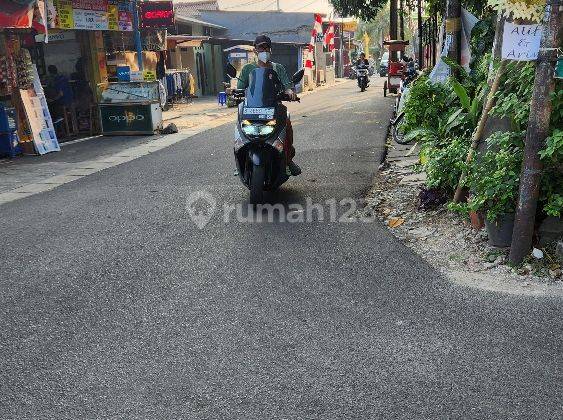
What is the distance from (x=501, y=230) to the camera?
16.9ft

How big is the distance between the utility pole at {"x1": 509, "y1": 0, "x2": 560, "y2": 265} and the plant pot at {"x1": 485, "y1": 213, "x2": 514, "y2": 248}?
192 millimetres

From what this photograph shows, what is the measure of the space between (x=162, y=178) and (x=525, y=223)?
6144 millimetres

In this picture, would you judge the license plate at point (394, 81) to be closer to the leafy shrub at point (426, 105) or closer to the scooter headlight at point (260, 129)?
the leafy shrub at point (426, 105)

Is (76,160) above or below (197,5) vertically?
below

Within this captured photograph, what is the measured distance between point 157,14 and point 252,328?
17.5 meters

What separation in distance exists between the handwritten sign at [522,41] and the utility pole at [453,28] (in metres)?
3.64

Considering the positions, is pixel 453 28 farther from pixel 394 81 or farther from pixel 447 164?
pixel 394 81

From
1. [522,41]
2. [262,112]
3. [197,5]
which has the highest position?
[197,5]

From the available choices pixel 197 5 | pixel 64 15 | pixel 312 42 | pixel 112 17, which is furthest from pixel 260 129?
pixel 197 5

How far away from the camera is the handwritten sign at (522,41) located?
15.0ft

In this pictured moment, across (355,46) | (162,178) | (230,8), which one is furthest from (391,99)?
(355,46)

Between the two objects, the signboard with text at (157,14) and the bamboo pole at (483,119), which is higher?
the signboard with text at (157,14)

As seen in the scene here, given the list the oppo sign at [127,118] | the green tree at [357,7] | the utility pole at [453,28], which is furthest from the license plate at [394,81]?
the utility pole at [453,28]

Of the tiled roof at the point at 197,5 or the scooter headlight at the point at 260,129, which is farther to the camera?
the tiled roof at the point at 197,5
